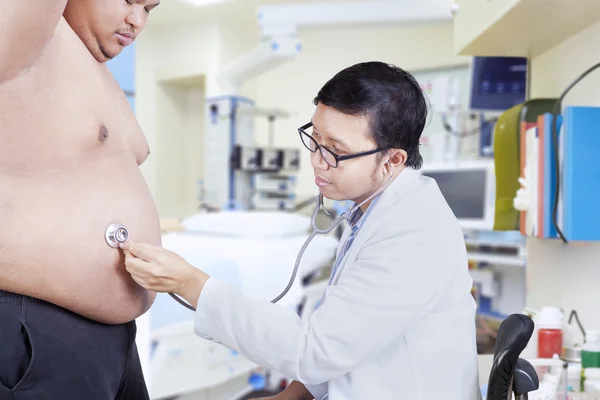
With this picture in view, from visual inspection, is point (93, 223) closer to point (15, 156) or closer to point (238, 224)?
point (15, 156)

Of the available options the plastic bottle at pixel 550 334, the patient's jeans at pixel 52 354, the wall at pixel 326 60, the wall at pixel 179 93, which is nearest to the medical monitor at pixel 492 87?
the wall at pixel 326 60

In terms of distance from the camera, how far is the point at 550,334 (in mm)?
1524

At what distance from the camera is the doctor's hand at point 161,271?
→ 100 cm

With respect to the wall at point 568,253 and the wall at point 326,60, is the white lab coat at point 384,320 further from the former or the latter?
the wall at point 326,60

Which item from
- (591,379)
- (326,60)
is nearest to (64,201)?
(591,379)

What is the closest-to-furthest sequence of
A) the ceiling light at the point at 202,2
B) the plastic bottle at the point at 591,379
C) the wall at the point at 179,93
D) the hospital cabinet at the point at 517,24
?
1. the plastic bottle at the point at 591,379
2. the hospital cabinet at the point at 517,24
3. the ceiling light at the point at 202,2
4. the wall at the point at 179,93

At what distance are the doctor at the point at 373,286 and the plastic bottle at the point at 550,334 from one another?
526mm

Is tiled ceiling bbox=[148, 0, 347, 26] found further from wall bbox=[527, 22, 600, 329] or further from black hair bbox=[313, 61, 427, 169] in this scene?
black hair bbox=[313, 61, 427, 169]

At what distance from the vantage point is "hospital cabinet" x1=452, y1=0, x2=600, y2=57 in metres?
1.45

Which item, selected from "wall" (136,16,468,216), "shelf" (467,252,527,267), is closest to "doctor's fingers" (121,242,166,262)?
"shelf" (467,252,527,267)

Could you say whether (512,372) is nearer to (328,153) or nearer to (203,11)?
(328,153)

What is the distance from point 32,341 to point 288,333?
0.41 meters

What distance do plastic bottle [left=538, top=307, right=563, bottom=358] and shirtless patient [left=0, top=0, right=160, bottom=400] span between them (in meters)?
1.05

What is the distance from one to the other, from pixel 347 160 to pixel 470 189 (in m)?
2.88
